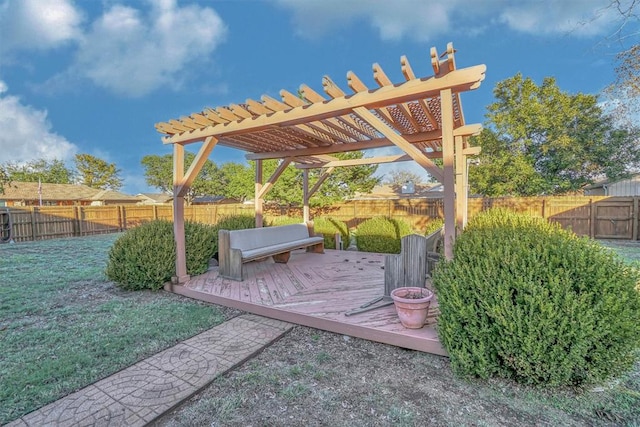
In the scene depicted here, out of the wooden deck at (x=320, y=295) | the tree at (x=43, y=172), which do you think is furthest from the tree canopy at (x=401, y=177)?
the tree at (x=43, y=172)

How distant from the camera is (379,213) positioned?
13.2 meters

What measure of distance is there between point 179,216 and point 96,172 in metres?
40.6

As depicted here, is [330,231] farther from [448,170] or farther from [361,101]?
[448,170]

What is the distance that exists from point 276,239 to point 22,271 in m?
5.35

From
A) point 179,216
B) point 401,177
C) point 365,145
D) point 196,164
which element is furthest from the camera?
point 401,177

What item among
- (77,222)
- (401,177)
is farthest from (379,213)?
(401,177)

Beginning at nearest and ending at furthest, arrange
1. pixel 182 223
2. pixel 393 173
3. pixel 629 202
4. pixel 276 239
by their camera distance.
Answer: pixel 182 223 < pixel 276 239 < pixel 629 202 < pixel 393 173

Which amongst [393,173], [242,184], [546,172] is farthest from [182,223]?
[393,173]

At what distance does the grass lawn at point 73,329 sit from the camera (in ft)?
7.19

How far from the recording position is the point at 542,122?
1366 centimetres

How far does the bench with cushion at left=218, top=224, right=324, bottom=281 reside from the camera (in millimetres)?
4715

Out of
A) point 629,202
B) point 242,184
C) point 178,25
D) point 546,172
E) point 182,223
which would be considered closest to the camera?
point 182,223

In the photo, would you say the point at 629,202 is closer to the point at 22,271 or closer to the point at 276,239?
the point at 276,239

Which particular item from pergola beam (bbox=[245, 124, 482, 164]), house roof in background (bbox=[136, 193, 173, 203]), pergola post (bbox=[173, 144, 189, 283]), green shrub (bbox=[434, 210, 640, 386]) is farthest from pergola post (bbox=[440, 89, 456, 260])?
house roof in background (bbox=[136, 193, 173, 203])
